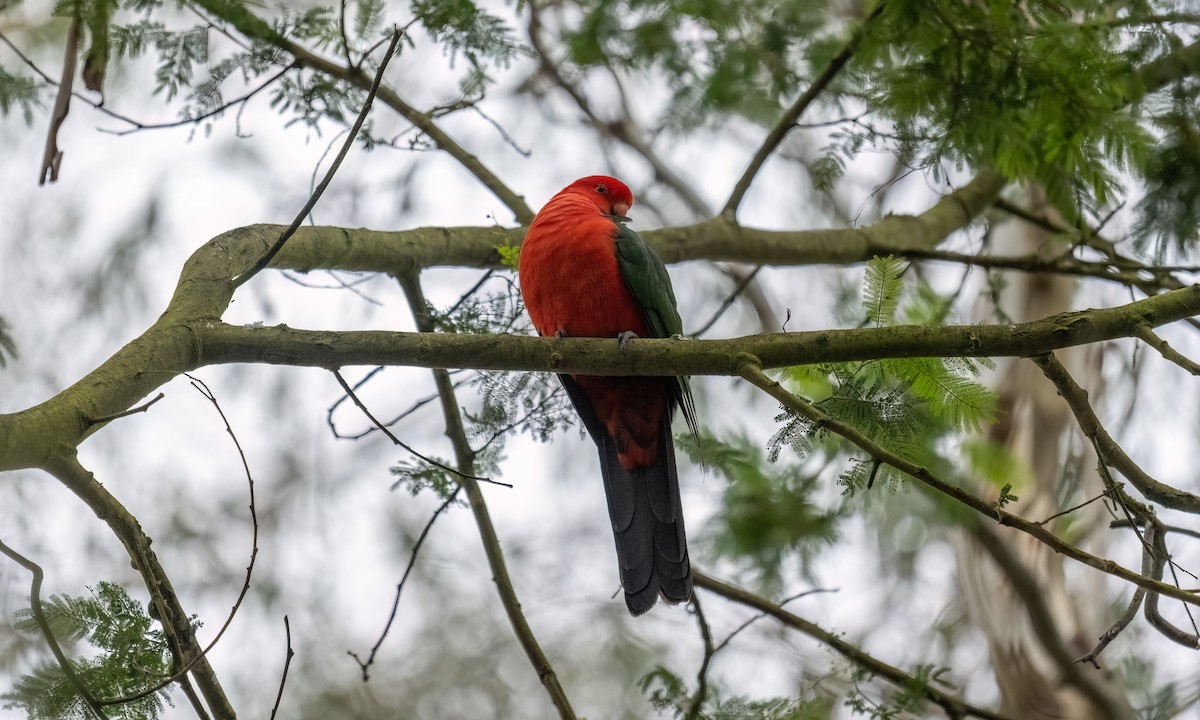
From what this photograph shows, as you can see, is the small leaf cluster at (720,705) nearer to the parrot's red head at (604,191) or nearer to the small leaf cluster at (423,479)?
the small leaf cluster at (423,479)

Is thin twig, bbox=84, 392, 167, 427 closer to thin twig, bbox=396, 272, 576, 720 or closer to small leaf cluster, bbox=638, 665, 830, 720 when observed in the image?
thin twig, bbox=396, 272, 576, 720

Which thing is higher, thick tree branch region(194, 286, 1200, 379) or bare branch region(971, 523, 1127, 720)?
bare branch region(971, 523, 1127, 720)

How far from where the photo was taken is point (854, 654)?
151 inches

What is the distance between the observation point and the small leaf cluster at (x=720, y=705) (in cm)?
364

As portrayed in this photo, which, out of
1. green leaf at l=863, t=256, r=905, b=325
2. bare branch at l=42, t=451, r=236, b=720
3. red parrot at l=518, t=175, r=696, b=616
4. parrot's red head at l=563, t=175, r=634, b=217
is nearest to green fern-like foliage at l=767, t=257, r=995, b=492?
green leaf at l=863, t=256, r=905, b=325

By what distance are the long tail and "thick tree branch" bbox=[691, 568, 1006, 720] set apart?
1.07 ft

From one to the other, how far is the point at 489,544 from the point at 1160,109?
3.21 metres

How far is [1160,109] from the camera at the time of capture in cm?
417

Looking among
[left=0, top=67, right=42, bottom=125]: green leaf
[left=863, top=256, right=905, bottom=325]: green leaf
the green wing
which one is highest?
[left=0, top=67, right=42, bottom=125]: green leaf

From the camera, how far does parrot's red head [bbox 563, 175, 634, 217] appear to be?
5090 mm

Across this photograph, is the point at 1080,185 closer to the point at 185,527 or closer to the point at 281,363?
the point at 281,363

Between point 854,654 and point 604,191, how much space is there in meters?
2.53

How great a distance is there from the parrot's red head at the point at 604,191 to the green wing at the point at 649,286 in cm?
77

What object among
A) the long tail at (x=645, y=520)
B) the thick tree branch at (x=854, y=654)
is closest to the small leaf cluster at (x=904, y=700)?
the thick tree branch at (x=854, y=654)
